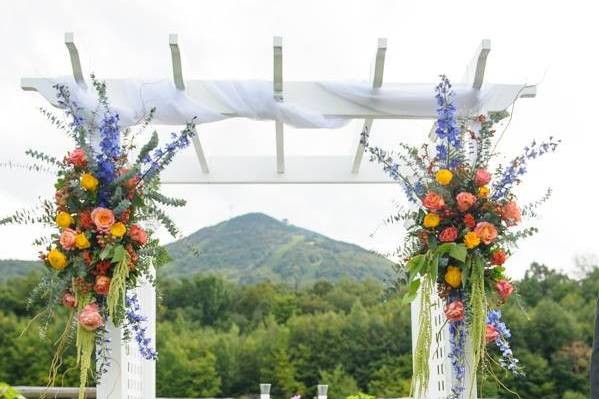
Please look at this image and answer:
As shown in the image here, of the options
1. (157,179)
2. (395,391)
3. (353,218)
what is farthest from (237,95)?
(353,218)

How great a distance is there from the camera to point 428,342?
3.65 metres

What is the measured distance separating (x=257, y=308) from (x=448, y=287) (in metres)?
13.8

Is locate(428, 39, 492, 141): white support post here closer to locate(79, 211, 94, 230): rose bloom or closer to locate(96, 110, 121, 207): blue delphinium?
locate(96, 110, 121, 207): blue delphinium

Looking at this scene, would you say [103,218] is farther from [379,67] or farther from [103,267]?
[379,67]

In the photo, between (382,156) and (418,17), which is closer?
(382,156)

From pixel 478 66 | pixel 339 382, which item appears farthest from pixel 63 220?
pixel 339 382

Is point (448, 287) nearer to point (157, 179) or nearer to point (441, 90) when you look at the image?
point (441, 90)

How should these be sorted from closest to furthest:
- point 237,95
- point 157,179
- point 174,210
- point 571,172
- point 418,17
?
point 157,179 < point 237,95 < point 418,17 < point 571,172 < point 174,210

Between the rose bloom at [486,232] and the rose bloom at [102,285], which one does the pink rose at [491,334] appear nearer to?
the rose bloom at [486,232]

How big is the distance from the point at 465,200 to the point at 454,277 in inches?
13.4

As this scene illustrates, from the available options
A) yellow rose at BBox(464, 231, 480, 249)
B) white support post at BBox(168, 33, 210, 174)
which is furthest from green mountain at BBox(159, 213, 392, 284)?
yellow rose at BBox(464, 231, 480, 249)

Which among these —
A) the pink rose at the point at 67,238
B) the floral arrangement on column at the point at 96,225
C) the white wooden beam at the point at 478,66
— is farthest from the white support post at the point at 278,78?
the pink rose at the point at 67,238

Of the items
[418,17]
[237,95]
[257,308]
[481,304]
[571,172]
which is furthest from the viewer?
[257,308]

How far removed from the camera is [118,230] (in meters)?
3.69
